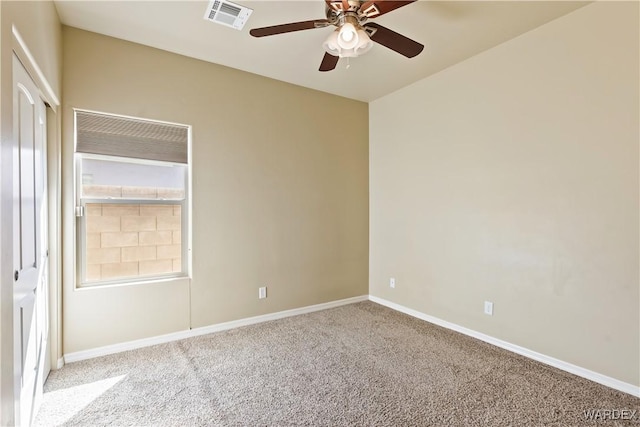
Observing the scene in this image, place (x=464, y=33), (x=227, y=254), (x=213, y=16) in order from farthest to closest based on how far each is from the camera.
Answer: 1. (x=227, y=254)
2. (x=464, y=33)
3. (x=213, y=16)

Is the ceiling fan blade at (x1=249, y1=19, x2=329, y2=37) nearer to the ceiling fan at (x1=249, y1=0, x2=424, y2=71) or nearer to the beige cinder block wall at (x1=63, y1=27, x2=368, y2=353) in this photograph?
the ceiling fan at (x1=249, y1=0, x2=424, y2=71)

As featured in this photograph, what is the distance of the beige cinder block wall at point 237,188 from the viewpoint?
8.70 ft

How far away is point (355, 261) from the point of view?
4.16 m

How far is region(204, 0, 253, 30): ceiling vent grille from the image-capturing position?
2.28 meters

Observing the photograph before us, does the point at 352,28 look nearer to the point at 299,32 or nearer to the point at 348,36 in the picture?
the point at 348,36

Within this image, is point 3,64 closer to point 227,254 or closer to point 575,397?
point 227,254

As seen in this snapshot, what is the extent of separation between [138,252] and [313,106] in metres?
2.43

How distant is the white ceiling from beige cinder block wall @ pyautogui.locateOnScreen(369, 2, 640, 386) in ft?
0.83

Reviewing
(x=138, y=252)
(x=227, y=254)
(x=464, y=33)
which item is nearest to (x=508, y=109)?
(x=464, y=33)

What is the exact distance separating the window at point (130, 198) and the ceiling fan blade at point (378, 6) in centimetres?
200

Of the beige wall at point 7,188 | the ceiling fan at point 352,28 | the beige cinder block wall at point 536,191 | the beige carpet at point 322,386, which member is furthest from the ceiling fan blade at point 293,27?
the beige carpet at point 322,386

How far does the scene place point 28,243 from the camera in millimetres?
1765

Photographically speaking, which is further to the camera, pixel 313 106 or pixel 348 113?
pixel 348 113

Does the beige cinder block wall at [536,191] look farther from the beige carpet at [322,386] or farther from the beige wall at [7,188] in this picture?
the beige wall at [7,188]
